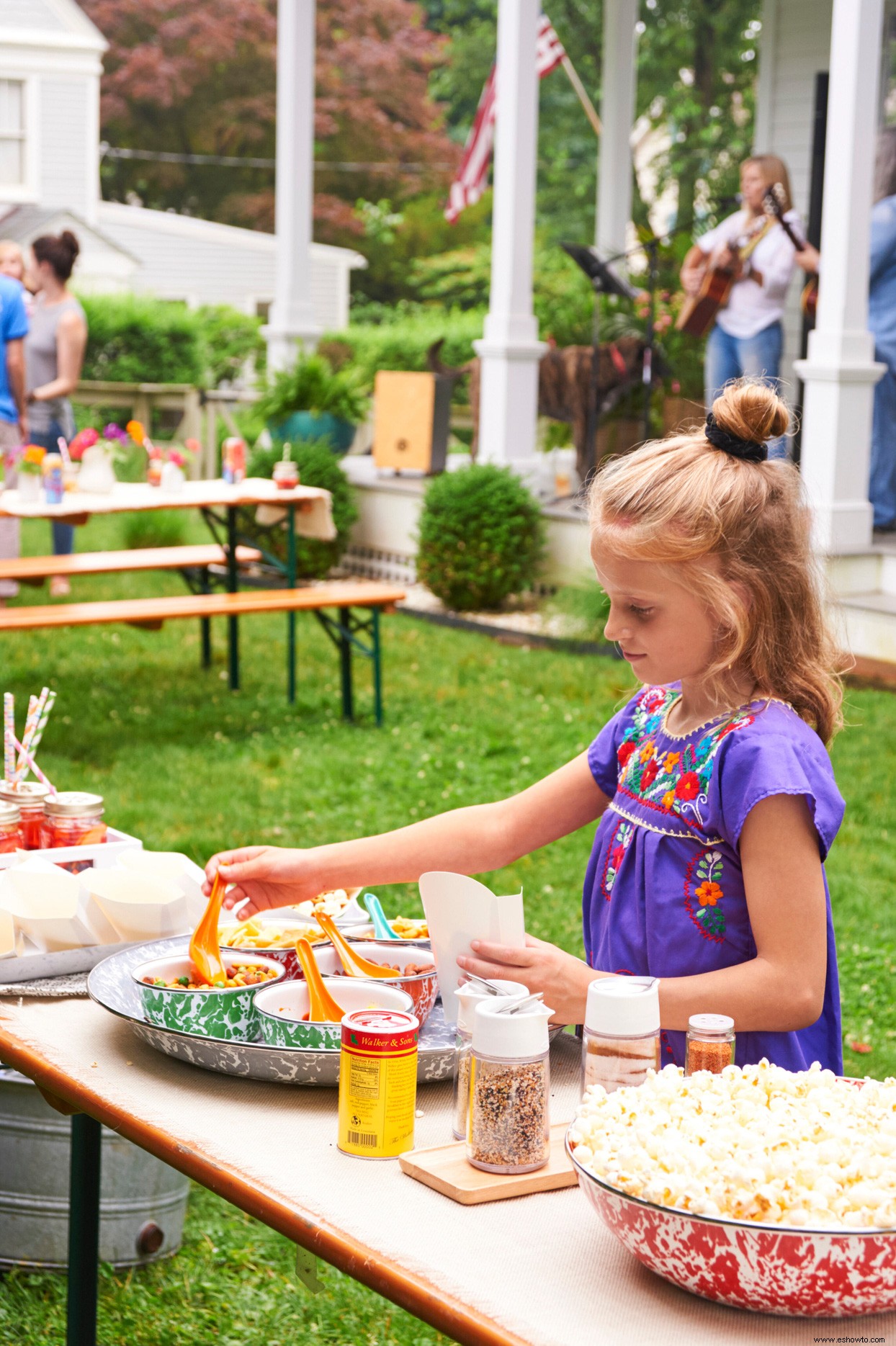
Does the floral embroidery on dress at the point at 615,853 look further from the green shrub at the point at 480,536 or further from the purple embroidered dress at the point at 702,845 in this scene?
the green shrub at the point at 480,536

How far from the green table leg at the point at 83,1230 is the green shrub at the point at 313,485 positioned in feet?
27.5

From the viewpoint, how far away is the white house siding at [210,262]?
27453mm

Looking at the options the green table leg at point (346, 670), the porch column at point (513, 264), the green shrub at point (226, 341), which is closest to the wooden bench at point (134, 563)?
the green table leg at point (346, 670)

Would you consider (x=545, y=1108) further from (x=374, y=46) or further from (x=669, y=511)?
(x=374, y=46)

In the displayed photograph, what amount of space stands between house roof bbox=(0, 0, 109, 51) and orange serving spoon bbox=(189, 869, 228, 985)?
23247mm

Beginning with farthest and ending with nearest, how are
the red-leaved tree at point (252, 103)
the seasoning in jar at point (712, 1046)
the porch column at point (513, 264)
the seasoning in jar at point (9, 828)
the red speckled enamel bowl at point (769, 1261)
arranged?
the red-leaved tree at point (252, 103) < the porch column at point (513, 264) < the seasoning in jar at point (9, 828) < the seasoning in jar at point (712, 1046) < the red speckled enamel bowl at point (769, 1261)

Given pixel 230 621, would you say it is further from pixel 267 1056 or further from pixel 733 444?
pixel 267 1056

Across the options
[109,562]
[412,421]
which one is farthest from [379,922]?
[412,421]

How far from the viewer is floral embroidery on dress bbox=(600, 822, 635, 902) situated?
2.18 meters

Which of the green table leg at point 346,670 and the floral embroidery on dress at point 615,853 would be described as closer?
the floral embroidery on dress at point 615,853

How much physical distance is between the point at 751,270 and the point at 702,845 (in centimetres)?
799

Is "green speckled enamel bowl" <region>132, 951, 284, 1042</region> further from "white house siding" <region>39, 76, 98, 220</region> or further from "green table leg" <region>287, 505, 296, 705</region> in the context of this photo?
"white house siding" <region>39, 76, 98, 220</region>

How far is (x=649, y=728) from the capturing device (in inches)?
89.0

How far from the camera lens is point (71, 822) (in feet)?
8.60
